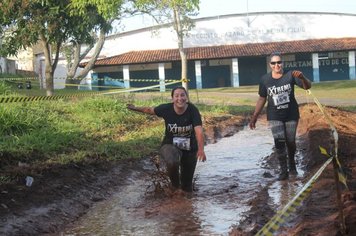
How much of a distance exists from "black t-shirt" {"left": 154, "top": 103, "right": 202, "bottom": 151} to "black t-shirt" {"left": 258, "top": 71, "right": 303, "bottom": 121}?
1.43 m

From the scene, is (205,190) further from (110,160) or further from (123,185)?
(110,160)

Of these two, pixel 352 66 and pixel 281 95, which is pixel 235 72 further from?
pixel 281 95

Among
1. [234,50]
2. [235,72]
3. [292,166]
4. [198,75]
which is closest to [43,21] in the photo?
[292,166]

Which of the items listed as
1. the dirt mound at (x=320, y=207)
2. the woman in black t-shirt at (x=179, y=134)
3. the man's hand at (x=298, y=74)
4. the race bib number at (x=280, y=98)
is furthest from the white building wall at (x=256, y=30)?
the woman in black t-shirt at (x=179, y=134)

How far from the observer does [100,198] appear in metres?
7.71

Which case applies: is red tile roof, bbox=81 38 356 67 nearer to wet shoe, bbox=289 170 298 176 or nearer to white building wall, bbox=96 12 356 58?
white building wall, bbox=96 12 356 58

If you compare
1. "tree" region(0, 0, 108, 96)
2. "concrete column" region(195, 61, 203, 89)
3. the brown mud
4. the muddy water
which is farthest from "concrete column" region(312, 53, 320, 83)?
the muddy water

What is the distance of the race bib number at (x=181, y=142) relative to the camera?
7273mm

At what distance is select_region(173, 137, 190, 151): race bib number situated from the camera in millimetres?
7273

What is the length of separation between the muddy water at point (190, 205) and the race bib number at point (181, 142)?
0.69m

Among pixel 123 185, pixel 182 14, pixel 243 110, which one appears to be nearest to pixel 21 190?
pixel 123 185

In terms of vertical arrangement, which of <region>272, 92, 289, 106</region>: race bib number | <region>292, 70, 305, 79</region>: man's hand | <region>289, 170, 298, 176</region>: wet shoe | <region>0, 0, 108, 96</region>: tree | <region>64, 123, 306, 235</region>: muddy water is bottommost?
<region>64, 123, 306, 235</region>: muddy water

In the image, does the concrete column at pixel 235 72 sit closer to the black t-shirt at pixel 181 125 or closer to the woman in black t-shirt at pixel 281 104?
the woman in black t-shirt at pixel 281 104

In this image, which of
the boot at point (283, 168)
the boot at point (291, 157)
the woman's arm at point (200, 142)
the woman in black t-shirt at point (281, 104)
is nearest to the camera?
the woman's arm at point (200, 142)
